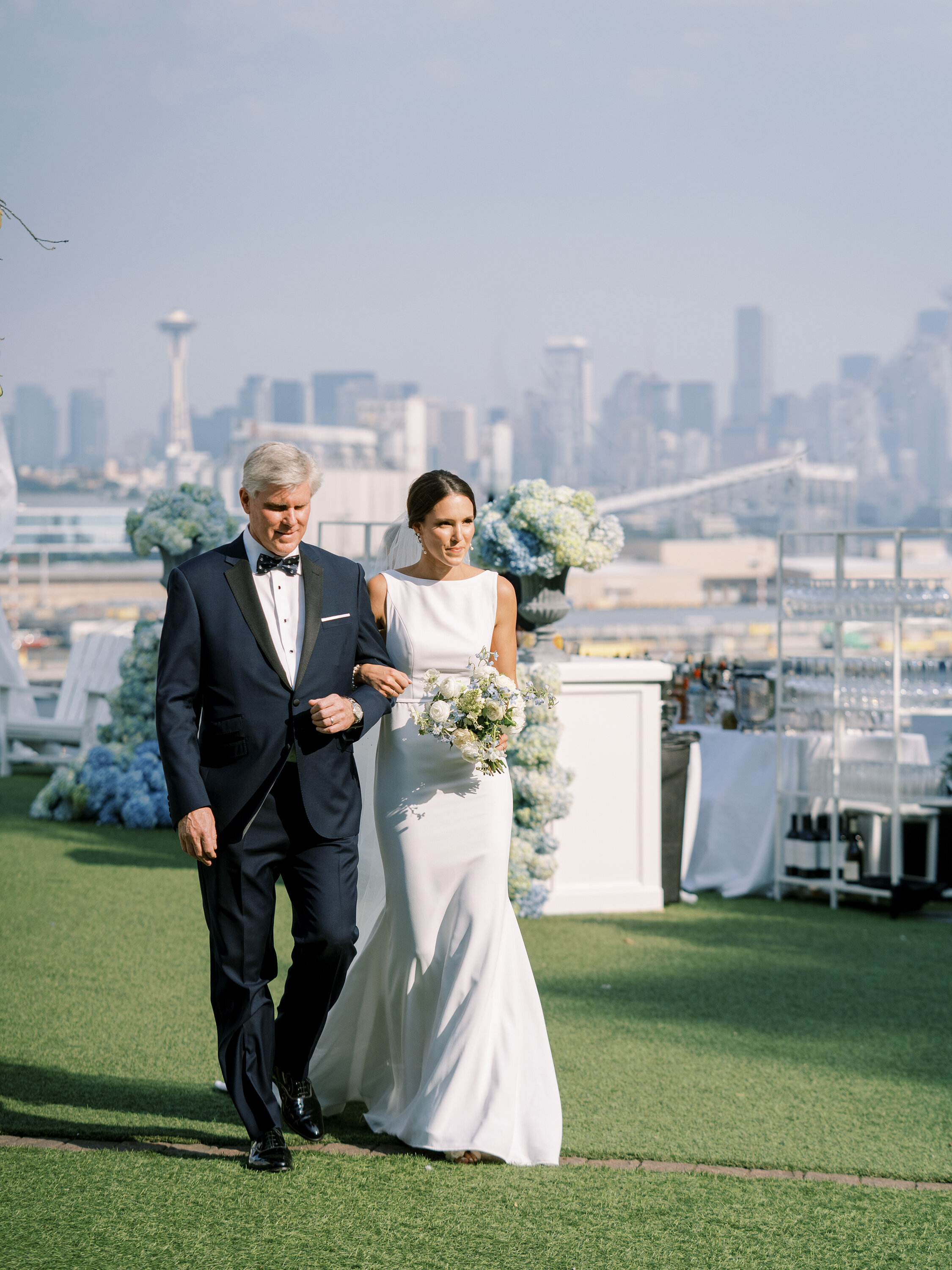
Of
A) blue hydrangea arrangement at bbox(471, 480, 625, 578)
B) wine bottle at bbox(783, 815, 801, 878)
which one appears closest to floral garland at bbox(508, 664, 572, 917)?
blue hydrangea arrangement at bbox(471, 480, 625, 578)

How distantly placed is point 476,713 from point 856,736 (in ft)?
14.9

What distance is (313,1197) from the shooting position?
2.92 meters

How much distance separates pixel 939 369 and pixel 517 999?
611 inches

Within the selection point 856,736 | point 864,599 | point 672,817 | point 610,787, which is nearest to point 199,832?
point 610,787

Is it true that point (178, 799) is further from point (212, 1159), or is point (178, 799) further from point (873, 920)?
point (873, 920)

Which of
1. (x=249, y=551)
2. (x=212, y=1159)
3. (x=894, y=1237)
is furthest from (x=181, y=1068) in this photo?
(x=894, y=1237)

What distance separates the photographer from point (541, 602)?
6430 millimetres

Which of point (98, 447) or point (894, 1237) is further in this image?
point (98, 447)

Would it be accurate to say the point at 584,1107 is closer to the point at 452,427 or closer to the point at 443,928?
the point at 443,928

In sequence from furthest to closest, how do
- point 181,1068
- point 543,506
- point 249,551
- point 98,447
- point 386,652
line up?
point 98,447 < point 543,506 < point 181,1068 < point 386,652 < point 249,551

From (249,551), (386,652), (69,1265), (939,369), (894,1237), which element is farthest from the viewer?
(939,369)

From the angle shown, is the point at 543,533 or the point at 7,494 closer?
the point at 543,533

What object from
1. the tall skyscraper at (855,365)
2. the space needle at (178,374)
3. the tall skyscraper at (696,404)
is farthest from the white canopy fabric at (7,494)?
the tall skyscraper at (696,404)

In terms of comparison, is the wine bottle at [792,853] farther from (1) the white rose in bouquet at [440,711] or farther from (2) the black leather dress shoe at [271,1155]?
(2) the black leather dress shoe at [271,1155]
